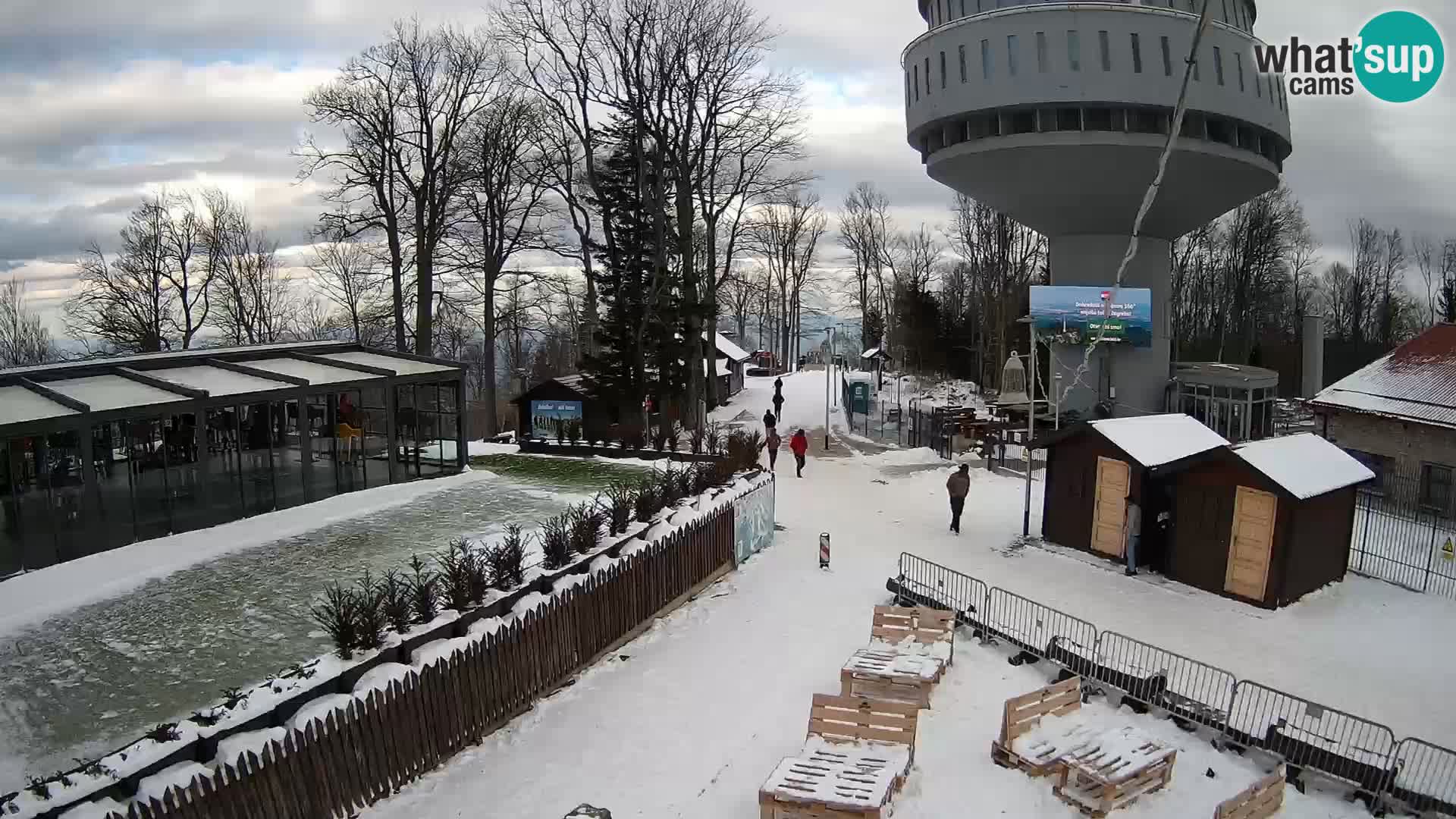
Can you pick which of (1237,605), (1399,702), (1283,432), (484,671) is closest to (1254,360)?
(1283,432)

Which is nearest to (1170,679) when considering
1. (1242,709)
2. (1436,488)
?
(1242,709)

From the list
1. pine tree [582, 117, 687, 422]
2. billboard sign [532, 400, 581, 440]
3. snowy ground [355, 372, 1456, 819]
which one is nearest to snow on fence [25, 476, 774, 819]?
snowy ground [355, 372, 1456, 819]

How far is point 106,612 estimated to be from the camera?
13.0 m

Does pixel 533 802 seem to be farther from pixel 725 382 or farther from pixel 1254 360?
pixel 1254 360

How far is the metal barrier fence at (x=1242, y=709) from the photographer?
342 inches

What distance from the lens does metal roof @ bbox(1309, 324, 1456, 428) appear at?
2219 cm

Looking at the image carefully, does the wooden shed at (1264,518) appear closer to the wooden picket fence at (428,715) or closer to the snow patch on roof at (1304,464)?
the snow patch on roof at (1304,464)

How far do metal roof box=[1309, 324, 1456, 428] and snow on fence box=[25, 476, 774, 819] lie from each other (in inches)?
807

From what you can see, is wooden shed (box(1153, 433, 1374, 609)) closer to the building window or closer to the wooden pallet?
the wooden pallet

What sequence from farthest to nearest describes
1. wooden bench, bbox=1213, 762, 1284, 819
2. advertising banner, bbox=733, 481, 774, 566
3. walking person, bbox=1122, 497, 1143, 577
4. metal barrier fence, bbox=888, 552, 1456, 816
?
advertising banner, bbox=733, 481, 774, 566
walking person, bbox=1122, 497, 1143, 577
metal barrier fence, bbox=888, 552, 1456, 816
wooden bench, bbox=1213, 762, 1284, 819

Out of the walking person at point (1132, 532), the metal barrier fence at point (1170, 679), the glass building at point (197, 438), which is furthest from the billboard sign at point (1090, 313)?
the glass building at point (197, 438)

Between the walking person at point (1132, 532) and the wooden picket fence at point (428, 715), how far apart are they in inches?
349

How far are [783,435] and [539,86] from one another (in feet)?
55.6

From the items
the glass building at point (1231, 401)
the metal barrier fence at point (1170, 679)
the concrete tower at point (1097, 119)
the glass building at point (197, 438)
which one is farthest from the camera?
the glass building at point (1231, 401)
